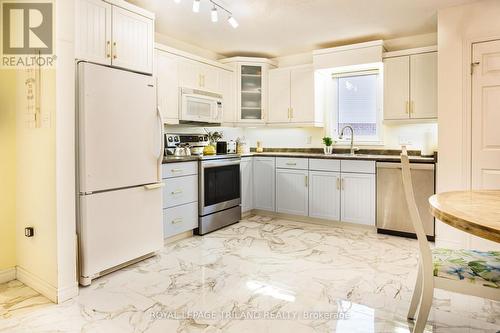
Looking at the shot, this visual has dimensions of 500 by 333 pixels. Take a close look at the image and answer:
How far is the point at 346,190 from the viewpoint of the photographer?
4176 mm

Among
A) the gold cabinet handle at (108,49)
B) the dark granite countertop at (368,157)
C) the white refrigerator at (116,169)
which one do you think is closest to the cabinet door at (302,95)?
A: the dark granite countertop at (368,157)

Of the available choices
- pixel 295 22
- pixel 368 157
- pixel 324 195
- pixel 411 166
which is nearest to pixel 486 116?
pixel 411 166

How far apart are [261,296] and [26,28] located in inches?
101

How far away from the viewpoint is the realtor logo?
2.27 metres

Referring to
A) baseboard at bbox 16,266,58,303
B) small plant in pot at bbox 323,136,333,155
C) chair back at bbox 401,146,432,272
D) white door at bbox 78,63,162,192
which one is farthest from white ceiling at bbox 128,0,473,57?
baseboard at bbox 16,266,58,303

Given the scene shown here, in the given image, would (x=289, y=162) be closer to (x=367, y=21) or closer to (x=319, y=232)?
(x=319, y=232)

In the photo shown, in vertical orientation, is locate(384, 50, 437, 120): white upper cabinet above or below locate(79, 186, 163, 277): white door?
above

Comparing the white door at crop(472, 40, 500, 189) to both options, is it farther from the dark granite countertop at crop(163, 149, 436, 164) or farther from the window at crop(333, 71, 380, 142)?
the window at crop(333, 71, 380, 142)

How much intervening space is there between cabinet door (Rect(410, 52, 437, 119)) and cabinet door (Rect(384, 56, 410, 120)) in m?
0.06

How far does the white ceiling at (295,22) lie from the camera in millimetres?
3256

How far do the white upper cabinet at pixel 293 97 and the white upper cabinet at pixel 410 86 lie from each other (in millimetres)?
1009

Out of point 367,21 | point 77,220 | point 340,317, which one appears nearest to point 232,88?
point 367,21

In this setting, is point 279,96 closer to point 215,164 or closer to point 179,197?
point 215,164

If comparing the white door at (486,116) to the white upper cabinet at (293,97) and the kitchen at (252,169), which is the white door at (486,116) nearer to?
the kitchen at (252,169)
